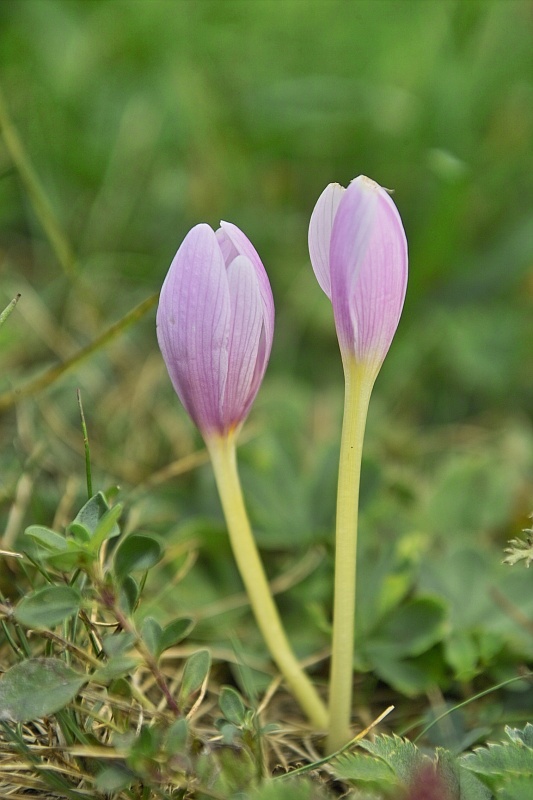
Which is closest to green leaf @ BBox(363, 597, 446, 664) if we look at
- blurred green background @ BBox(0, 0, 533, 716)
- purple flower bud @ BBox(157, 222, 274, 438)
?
blurred green background @ BBox(0, 0, 533, 716)


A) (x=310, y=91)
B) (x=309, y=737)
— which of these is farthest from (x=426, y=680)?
(x=310, y=91)

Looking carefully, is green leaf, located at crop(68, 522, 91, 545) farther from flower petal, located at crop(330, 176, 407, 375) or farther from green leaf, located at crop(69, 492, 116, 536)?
flower petal, located at crop(330, 176, 407, 375)

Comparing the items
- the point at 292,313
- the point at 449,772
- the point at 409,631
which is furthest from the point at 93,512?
the point at 292,313

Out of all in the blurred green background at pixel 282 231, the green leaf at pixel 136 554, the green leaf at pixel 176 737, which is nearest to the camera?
the green leaf at pixel 176 737

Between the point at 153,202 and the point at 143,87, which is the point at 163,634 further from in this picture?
the point at 143,87

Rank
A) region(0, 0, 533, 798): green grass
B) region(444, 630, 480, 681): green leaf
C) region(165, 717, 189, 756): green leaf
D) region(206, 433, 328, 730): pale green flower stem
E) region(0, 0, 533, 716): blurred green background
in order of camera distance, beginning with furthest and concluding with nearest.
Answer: region(0, 0, 533, 716): blurred green background
region(0, 0, 533, 798): green grass
region(444, 630, 480, 681): green leaf
region(206, 433, 328, 730): pale green flower stem
region(165, 717, 189, 756): green leaf

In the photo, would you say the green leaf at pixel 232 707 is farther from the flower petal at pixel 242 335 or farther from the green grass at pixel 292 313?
the flower petal at pixel 242 335

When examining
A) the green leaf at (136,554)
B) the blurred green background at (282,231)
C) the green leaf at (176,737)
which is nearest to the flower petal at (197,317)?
the green leaf at (136,554)
